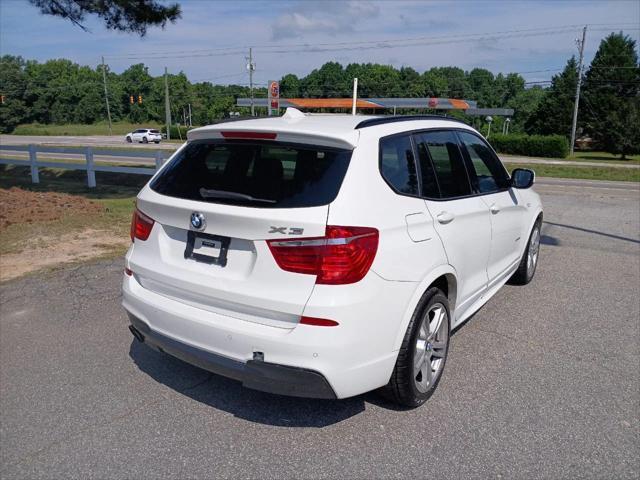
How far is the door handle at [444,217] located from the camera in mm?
3512

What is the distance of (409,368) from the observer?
3209mm

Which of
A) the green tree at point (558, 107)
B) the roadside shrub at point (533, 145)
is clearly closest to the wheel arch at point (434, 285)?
the roadside shrub at point (533, 145)

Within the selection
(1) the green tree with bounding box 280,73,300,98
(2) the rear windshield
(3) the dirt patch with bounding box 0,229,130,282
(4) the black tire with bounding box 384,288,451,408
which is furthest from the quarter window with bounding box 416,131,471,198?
(1) the green tree with bounding box 280,73,300,98

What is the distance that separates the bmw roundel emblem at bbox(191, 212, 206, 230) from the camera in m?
3.03

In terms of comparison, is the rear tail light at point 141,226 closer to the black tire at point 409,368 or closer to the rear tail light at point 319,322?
the rear tail light at point 319,322

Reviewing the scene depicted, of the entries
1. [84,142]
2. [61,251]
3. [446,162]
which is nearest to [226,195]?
[446,162]

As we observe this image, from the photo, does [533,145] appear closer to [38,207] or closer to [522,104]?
[38,207]

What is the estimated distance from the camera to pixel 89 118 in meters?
92.8

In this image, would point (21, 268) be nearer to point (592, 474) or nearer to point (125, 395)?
point (125, 395)

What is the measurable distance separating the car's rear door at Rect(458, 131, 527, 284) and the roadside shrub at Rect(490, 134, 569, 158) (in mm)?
41135

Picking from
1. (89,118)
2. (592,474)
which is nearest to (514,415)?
(592,474)

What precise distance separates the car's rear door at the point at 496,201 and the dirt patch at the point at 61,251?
510 cm

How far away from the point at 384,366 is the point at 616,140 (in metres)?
44.6

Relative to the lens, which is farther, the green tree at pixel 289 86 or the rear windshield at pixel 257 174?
the green tree at pixel 289 86
